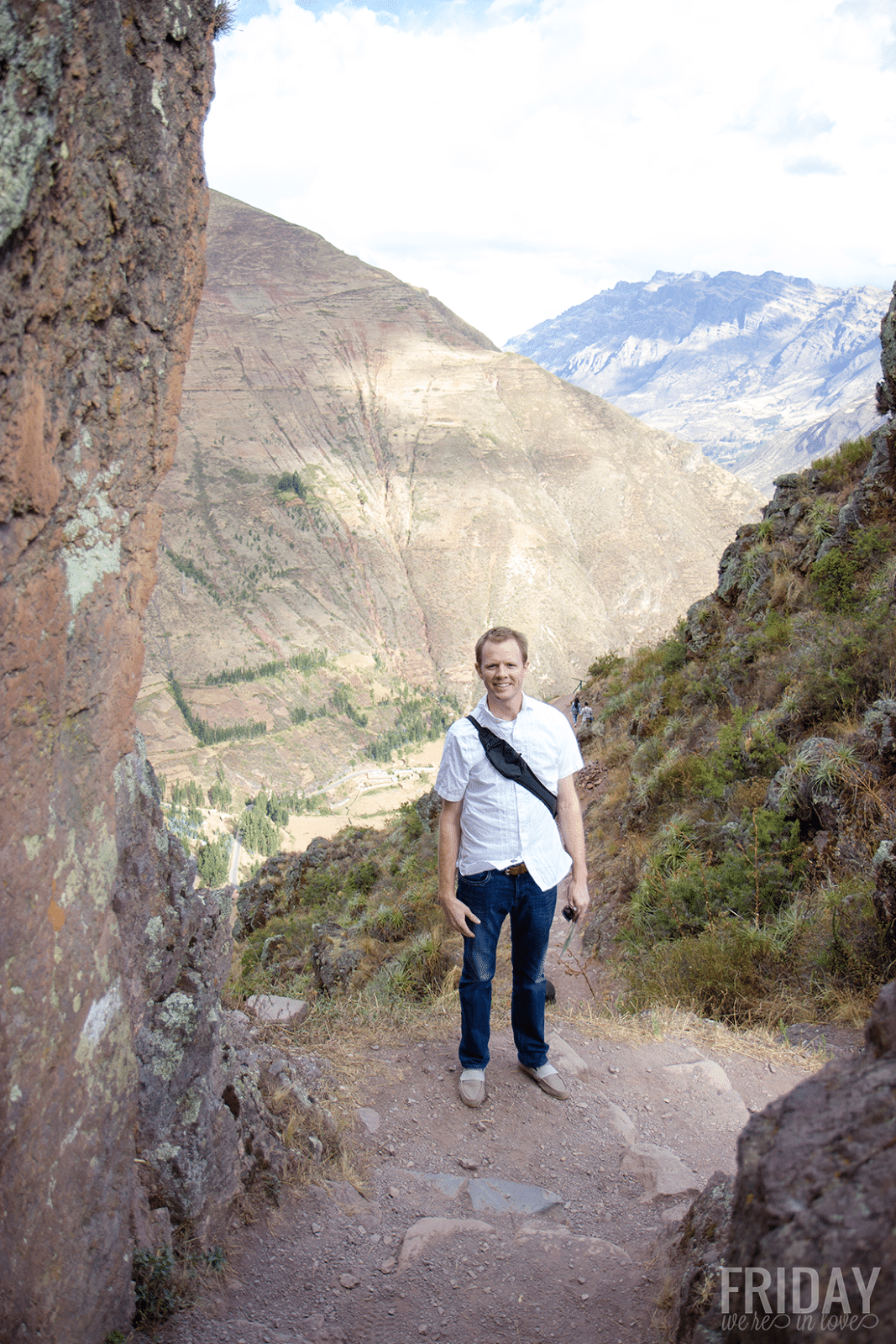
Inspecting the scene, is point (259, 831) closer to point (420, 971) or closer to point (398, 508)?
point (420, 971)

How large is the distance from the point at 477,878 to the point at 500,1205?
125 cm

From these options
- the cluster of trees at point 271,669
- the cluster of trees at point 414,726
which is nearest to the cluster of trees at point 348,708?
the cluster of trees at point 414,726

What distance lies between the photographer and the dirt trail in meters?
2.40

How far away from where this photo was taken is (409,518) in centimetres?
10369

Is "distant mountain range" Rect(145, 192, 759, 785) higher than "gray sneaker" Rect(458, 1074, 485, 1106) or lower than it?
higher

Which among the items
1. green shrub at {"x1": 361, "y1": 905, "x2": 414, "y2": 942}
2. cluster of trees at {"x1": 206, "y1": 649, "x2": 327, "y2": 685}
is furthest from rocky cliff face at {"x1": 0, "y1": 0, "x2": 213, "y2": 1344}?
cluster of trees at {"x1": 206, "y1": 649, "x2": 327, "y2": 685}

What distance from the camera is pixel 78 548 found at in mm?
2076

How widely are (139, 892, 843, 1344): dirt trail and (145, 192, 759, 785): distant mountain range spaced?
73.5 metres

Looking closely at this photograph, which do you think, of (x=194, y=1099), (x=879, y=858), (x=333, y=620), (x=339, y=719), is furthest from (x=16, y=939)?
(x=333, y=620)

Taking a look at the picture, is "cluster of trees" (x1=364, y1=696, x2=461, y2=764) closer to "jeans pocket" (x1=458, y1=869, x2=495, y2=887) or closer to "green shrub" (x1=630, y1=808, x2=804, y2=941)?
"green shrub" (x1=630, y1=808, x2=804, y2=941)

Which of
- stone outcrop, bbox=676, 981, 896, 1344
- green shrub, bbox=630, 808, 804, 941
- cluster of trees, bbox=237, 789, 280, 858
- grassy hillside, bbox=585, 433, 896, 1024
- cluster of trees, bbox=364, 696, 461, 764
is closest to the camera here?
stone outcrop, bbox=676, 981, 896, 1344

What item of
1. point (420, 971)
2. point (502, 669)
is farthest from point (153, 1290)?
point (420, 971)

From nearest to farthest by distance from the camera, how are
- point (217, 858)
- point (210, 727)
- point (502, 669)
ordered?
point (502, 669) → point (217, 858) → point (210, 727)

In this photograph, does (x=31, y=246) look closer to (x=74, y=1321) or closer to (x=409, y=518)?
(x=74, y=1321)
